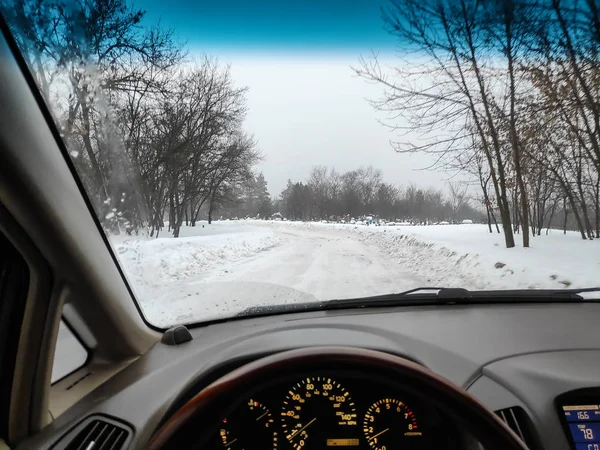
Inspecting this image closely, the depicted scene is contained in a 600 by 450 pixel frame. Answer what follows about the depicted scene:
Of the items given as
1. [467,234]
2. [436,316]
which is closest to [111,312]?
[436,316]

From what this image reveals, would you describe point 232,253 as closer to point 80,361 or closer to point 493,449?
point 80,361

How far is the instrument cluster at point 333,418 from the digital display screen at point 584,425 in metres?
0.82

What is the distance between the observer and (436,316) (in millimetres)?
2852

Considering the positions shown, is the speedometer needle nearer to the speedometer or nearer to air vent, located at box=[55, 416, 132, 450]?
the speedometer

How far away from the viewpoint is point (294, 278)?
19.8 ft

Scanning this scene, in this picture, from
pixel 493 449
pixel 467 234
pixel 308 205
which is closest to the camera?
pixel 493 449

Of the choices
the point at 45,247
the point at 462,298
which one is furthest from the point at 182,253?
the point at 462,298

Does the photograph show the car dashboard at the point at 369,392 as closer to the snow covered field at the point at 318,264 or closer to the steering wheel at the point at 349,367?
the steering wheel at the point at 349,367

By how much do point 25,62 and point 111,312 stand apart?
1424mm

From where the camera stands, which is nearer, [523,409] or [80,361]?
[523,409]

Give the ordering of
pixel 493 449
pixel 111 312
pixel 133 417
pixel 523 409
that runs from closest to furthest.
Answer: pixel 493 449, pixel 133 417, pixel 523 409, pixel 111 312

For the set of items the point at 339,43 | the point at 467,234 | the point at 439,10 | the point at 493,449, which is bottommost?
the point at 493,449

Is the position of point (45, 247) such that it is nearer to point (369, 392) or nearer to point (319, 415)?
point (319, 415)

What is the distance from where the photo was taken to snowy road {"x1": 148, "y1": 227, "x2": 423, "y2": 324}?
13.1ft
